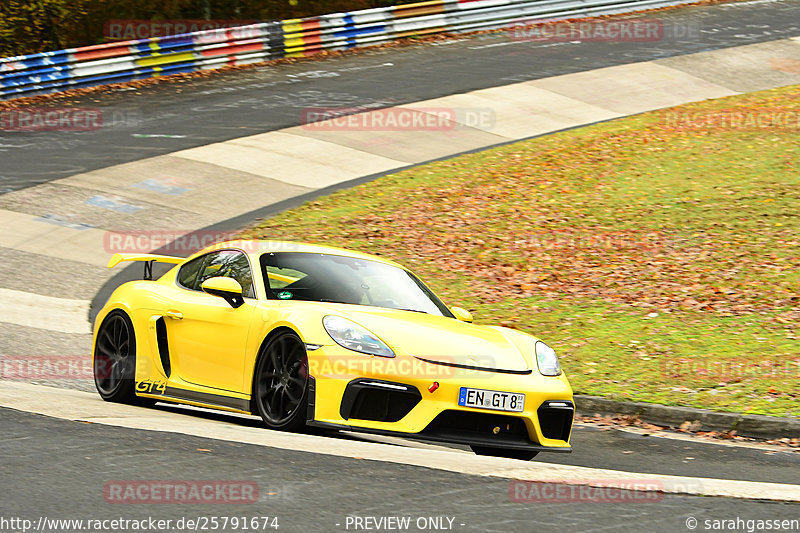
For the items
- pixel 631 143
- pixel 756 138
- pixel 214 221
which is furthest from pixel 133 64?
pixel 756 138

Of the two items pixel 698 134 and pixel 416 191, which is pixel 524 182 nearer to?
pixel 416 191

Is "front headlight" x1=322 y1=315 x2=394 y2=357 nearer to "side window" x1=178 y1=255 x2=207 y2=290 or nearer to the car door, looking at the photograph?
the car door

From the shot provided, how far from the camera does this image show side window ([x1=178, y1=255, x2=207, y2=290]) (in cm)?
833

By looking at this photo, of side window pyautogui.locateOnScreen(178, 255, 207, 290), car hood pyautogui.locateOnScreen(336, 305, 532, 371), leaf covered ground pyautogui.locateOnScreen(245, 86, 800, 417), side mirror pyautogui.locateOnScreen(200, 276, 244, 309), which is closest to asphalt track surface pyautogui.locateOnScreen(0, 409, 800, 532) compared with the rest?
car hood pyautogui.locateOnScreen(336, 305, 532, 371)

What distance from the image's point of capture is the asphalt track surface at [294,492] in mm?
4816

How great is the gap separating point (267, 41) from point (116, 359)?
2096cm

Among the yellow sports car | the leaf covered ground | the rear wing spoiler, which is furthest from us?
the leaf covered ground

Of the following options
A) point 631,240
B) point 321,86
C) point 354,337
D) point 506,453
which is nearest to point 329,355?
point 354,337

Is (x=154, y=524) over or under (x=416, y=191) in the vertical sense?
over

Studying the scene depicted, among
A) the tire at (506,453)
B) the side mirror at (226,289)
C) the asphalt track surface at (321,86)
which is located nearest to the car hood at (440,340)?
the tire at (506,453)

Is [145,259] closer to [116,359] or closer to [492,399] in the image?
[116,359]

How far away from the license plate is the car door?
1551 millimetres

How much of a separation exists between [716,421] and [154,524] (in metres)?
5.63

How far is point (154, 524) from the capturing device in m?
4.65
